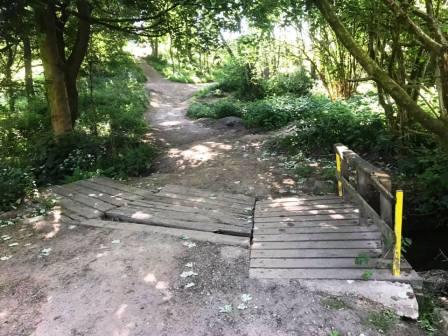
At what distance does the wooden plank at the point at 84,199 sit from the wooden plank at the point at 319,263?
10.3ft

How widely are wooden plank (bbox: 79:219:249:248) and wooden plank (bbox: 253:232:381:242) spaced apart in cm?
27

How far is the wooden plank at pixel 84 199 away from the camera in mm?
6320

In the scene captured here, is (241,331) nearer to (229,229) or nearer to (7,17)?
(229,229)

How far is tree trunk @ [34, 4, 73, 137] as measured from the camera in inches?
357

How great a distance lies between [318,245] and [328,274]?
0.66m

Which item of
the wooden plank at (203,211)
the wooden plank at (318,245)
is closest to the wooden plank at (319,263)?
the wooden plank at (318,245)

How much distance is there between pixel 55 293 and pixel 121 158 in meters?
5.53

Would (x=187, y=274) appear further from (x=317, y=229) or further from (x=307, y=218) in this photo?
(x=307, y=218)

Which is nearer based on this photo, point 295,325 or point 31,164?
point 295,325

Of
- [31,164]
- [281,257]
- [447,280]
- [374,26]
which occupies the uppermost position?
[374,26]

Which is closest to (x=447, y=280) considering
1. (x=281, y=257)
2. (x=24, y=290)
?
(x=281, y=257)

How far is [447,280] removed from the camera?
4195 mm

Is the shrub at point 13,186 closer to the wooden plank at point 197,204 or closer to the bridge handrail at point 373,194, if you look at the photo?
the wooden plank at point 197,204

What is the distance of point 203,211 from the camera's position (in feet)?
19.6
